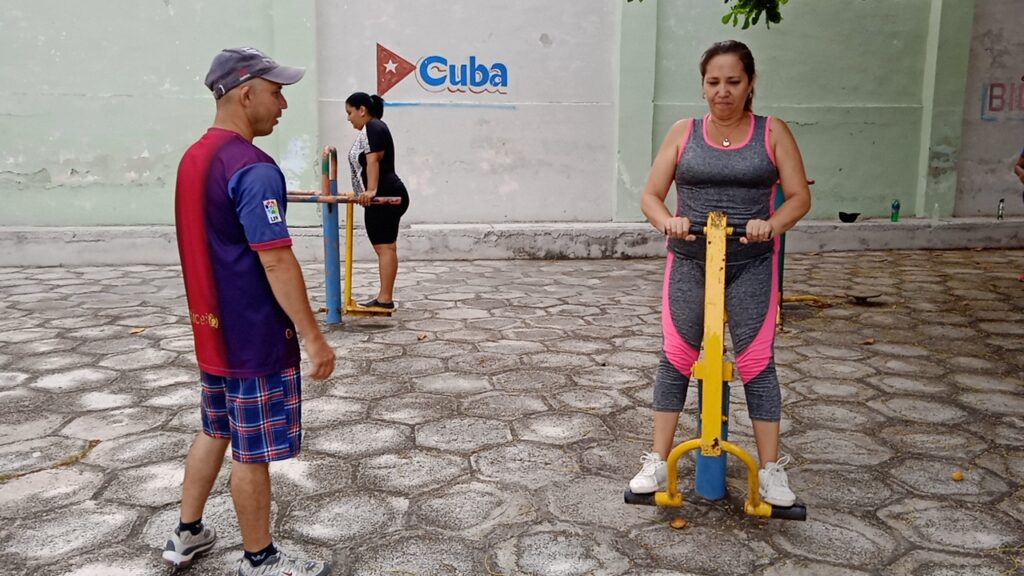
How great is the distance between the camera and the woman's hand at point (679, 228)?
275 centimetres

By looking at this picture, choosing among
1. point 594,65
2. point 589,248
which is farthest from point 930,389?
point 594,65

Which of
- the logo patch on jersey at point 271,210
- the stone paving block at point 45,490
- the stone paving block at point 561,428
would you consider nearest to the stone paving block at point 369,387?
the stone paving block at point 561,428

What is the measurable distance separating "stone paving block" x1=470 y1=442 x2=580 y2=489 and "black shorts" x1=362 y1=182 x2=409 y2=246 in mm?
2879

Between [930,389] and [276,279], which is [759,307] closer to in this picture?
[276,279]

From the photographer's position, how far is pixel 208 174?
2.21 m

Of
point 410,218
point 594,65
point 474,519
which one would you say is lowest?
point 474,519

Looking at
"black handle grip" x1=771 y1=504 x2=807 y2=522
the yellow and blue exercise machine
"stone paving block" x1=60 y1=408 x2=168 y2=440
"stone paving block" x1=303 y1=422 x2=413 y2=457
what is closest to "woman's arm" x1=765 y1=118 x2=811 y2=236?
"black handle grip" x1=771 y1=504 x2=807 y2=522

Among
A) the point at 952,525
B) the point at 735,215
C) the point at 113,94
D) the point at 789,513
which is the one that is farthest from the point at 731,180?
the point at 113,94

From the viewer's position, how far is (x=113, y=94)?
28.3 ft

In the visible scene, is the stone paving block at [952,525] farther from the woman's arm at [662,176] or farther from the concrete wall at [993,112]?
the concrete wall at [993,112]

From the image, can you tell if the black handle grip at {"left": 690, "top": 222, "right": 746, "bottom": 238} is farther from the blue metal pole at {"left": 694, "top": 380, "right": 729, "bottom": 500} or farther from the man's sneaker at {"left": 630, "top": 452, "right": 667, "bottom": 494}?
the man's sneaker at {"left": 630, "top": 452, "right": 667, "bottom": 494}

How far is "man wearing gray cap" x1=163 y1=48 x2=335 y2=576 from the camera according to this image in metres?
2.21

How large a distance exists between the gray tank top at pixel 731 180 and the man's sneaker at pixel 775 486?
2.57 feet

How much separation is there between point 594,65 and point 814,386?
5841 mm
